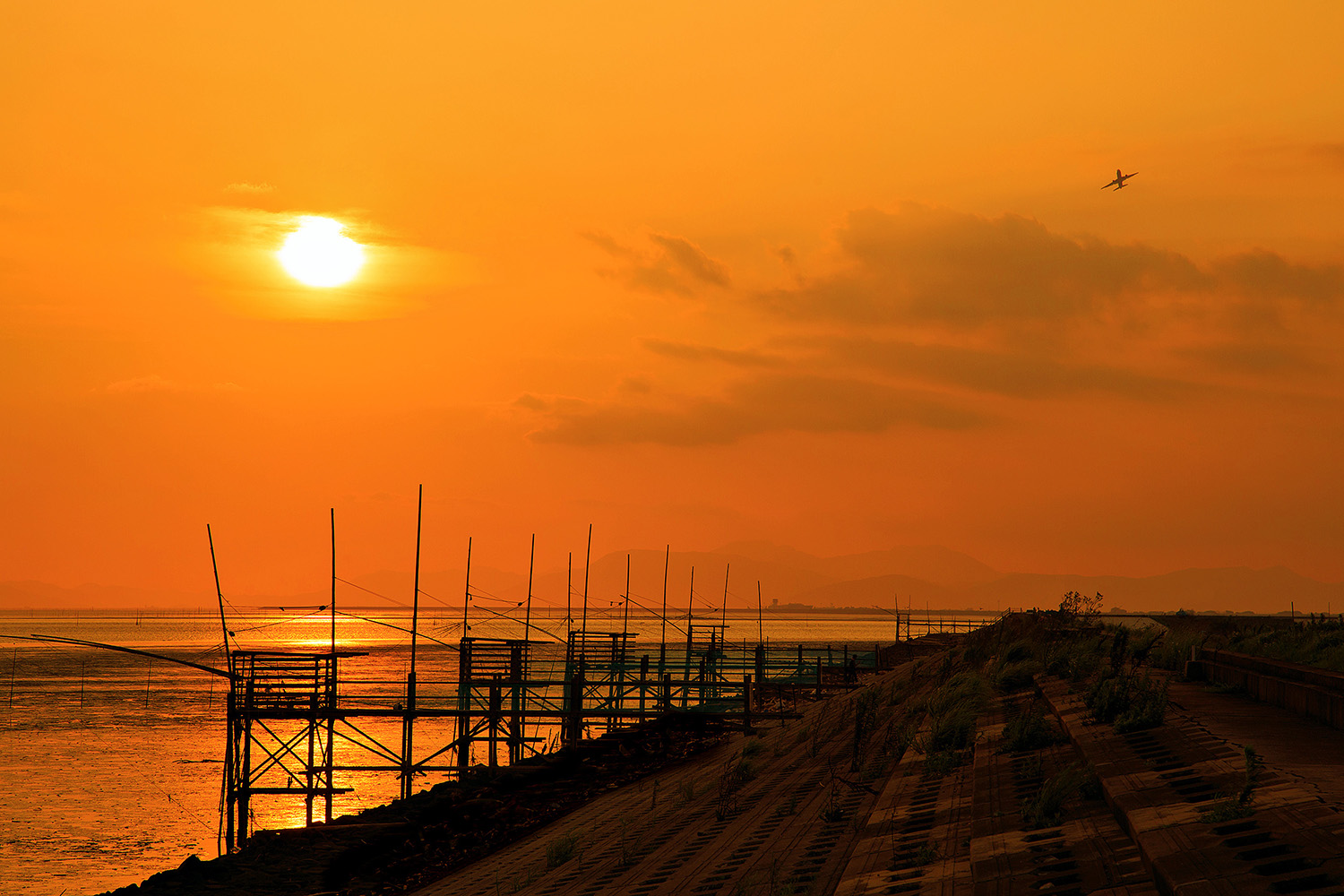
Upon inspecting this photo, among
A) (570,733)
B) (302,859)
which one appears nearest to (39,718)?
(570,733)

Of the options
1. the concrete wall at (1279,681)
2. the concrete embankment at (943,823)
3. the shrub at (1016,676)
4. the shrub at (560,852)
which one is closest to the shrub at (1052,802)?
the concrete embankment at (943,823)

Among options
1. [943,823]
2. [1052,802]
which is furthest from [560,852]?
[1052,802]

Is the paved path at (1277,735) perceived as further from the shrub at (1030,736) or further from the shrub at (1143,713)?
the shrub at (1030,736)

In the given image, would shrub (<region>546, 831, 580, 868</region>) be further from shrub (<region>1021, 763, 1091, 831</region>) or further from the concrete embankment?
shrub (<region>1021, 763, 1091, 831</region>)

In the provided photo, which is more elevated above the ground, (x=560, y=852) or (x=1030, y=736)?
(x=1030, y=736)

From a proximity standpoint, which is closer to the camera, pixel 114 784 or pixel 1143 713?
pixel 1143 713

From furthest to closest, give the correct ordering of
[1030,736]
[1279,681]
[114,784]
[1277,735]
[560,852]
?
[114,784] < [560,852] < [1279,681] < [1030,736] < [1277,735]

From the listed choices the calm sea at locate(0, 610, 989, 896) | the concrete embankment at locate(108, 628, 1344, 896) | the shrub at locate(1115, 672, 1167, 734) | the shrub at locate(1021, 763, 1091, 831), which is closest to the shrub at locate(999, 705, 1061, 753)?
the concrete embankment at locate(108, 628, 1344, 896)

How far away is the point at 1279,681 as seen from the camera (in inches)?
558

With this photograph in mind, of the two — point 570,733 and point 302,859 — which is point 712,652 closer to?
point 570,733

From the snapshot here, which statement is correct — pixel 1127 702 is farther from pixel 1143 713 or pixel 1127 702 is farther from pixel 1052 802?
pixel 1052 802

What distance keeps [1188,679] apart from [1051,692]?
9.35 ft

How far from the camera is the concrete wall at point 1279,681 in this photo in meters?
12.2

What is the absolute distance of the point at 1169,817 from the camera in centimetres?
751
